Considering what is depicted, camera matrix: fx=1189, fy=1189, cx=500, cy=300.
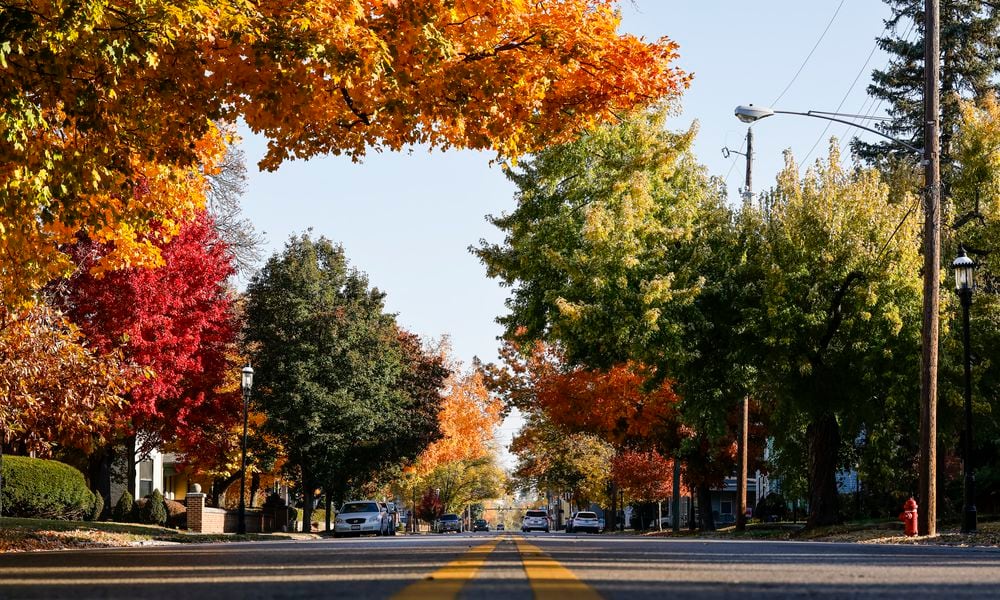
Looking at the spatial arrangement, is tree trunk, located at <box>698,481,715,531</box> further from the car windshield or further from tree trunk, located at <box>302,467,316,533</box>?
tree trunk, located at <box>302,467,316,533</box>

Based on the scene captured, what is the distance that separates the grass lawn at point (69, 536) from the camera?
1980cm

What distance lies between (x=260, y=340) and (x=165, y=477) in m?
12.5

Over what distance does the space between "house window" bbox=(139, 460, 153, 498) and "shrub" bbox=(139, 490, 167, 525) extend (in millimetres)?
9906

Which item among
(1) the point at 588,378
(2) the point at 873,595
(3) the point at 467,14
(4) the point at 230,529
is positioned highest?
(3) the point at 467,14

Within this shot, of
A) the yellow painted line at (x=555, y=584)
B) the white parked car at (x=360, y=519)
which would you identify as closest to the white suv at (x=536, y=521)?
the white parked car at (x=360, y=519)

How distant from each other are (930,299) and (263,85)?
1630cm

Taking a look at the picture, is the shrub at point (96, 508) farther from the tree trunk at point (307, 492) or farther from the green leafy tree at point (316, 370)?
the tree trunk at point (307, 492)

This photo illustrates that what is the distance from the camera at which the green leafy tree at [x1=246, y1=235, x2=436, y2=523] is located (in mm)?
46969

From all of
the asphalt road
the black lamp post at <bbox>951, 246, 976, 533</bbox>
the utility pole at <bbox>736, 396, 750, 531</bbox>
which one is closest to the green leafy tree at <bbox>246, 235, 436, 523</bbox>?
the utility pole at <bbox>736, 396, 750, 531</bbox>

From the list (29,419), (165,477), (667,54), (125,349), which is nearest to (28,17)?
(667,54)

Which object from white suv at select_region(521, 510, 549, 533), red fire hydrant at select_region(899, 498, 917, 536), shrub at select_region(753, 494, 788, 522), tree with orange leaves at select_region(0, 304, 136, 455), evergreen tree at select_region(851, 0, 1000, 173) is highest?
evergreen tree at select_region(851, 0, 1000, 173)

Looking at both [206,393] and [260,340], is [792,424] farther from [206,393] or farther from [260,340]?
[260,340]

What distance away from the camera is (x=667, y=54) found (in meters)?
14.9

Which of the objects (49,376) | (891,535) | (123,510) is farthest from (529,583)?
(123,510)
